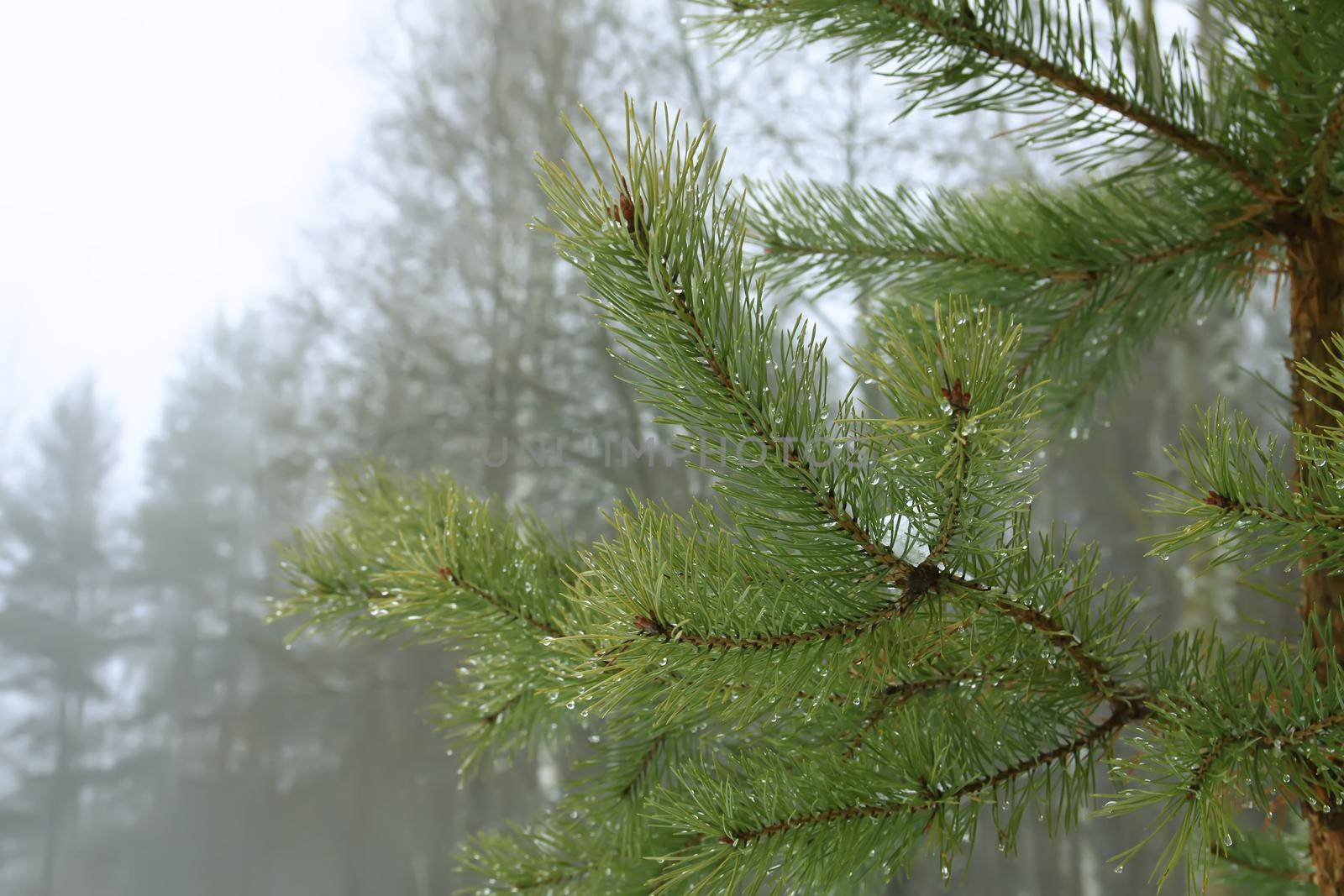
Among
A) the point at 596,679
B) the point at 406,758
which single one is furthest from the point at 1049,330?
the point at 406,758

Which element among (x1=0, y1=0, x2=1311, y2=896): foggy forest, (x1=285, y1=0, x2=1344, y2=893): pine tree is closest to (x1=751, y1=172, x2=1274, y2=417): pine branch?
(x1=285, y1=0, x2=1344, y2=893): pine tree

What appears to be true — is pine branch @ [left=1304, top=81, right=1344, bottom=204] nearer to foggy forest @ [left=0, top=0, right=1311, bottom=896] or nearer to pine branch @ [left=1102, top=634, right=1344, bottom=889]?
pine branch @ [left=1102, top=634, right=1344, bottom=889]

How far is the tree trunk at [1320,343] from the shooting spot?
386 millimetres

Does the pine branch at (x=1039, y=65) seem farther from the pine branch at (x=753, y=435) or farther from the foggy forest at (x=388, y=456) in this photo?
the foggy forest at (x=388, y=456)

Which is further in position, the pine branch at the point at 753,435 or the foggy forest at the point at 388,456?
the foggy forest at the point at 388,456

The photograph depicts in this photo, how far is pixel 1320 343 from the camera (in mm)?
422

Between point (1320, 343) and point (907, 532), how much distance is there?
0.89 feet

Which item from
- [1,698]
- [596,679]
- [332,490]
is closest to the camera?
[596,679]

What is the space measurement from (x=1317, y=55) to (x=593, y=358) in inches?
74.9

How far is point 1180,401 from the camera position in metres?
2.36

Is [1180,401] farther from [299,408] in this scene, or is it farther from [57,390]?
[57,390]

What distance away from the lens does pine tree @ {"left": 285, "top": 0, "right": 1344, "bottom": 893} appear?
0.25 m

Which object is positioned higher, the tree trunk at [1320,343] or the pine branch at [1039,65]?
the pine branch at [1039,65]

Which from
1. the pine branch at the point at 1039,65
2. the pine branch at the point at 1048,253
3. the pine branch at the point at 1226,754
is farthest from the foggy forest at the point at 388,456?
the pine branch at the point at 1226,754
